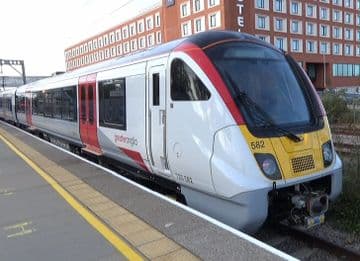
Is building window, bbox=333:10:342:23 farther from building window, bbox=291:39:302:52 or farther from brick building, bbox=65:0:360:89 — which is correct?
building window, bbox=291:39:302:52

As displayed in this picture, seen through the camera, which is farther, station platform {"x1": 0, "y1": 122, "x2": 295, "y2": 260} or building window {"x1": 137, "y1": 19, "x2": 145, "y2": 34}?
building window {"x1": 137, "y1": 19, "x2": 145, "y2": 34}

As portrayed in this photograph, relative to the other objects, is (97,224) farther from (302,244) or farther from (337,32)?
(337,32)

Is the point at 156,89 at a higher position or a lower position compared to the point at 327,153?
higher

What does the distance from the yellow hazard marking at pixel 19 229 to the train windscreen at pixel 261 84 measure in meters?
3.05

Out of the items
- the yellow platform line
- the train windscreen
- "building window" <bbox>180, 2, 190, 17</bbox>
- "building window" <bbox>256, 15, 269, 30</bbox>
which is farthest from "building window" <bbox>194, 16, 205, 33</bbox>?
the train windscreen

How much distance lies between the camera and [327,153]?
622 centimetres

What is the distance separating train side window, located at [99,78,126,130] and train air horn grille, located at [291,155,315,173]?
377cm

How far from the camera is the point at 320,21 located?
7044 cm

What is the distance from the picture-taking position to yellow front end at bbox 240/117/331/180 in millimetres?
5578

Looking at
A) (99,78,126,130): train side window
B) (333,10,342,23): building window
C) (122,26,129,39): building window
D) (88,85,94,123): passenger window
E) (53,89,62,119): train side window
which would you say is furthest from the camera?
(122,26,129,39): building window

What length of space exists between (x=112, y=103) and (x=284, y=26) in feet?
195

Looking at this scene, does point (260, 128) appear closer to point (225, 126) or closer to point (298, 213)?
point (225, 126)

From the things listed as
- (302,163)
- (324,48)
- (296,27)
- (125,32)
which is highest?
(125,32)

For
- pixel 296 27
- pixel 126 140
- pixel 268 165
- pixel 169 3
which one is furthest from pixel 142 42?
pixel 268 165
